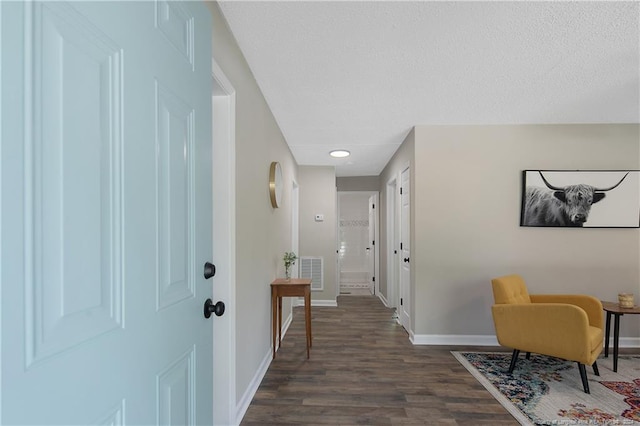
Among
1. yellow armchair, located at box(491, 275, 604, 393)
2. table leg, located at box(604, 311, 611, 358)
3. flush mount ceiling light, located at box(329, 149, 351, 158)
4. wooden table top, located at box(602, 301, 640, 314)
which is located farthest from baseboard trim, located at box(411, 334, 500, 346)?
flush mount ceiling light, located at box(329, 149, 351, 158)

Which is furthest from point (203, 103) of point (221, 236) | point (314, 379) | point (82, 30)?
point (314, 379)

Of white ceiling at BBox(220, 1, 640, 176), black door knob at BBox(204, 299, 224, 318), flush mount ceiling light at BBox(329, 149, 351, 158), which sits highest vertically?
white ceiling at BBox(220, 1, 640, 176)

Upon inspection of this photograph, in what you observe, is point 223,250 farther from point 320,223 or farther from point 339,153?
point 320,223

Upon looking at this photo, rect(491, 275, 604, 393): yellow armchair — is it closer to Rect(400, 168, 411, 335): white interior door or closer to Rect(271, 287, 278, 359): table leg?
Rect(400, 168, 411, 335): white interior door

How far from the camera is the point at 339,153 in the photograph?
482cm

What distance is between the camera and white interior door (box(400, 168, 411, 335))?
4.11 meters

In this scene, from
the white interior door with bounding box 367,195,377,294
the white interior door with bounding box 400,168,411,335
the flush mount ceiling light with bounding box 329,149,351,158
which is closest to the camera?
the white interior door with bounding box 400,168,411,335

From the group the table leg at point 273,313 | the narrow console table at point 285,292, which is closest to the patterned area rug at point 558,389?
the narrow console table at point 285,292

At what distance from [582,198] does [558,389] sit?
2063 millimetres

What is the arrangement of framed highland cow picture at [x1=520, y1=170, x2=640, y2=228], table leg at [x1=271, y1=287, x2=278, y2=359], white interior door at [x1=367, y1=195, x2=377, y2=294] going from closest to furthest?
table leg at [x1=271, y1=287, x2=278, y2=359], framed highland cow picture at [x1=520, y1=170, x2=640, y2=228], white interior door at [x1=367, y1=195, x2=377, y2=294]

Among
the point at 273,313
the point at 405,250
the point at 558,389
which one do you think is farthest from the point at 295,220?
the point at 558,389

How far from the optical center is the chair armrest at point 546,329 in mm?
2553

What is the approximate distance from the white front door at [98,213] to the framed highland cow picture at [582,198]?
377cm

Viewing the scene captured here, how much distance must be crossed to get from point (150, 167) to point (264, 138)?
7.37ft
